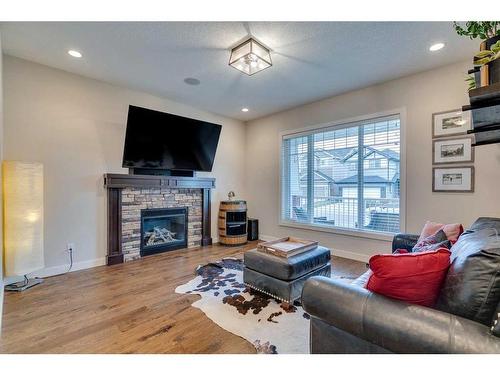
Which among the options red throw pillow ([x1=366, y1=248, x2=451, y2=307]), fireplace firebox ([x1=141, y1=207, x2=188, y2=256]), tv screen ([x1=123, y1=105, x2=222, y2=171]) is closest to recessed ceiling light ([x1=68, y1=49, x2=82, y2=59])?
tv screen ([x1=123, y1=105, x2=222, y2=171])

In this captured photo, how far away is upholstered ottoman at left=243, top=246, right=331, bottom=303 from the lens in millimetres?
2195

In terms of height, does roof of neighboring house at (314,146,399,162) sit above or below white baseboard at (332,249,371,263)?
above

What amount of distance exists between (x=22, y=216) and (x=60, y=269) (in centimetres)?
93

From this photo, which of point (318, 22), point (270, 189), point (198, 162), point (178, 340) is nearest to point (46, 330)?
point (178, 340)

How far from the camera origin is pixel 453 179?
115 inches

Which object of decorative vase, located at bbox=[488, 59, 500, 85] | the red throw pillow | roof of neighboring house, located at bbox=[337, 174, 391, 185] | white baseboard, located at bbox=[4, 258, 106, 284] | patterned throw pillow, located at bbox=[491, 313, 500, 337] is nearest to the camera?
patterned throw pillow, located at bbox=[491, 313, 500, 337]

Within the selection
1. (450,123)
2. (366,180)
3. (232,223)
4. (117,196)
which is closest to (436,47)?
(450,123)

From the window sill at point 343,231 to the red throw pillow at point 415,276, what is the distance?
2.49 metres

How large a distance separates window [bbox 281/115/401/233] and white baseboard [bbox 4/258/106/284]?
A: 10.3 ft

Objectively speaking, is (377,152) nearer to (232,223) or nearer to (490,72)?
(490,72)

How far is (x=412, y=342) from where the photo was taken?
100cm

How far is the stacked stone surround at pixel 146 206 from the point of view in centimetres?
366

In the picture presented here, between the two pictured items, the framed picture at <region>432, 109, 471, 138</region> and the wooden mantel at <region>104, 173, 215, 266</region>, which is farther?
the wooden mantel at <region>104, 173, 215, 266</region>

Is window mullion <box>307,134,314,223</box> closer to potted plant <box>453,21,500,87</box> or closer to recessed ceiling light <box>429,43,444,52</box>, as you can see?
recessed ceiling light <box>429,43,444,52</box>
